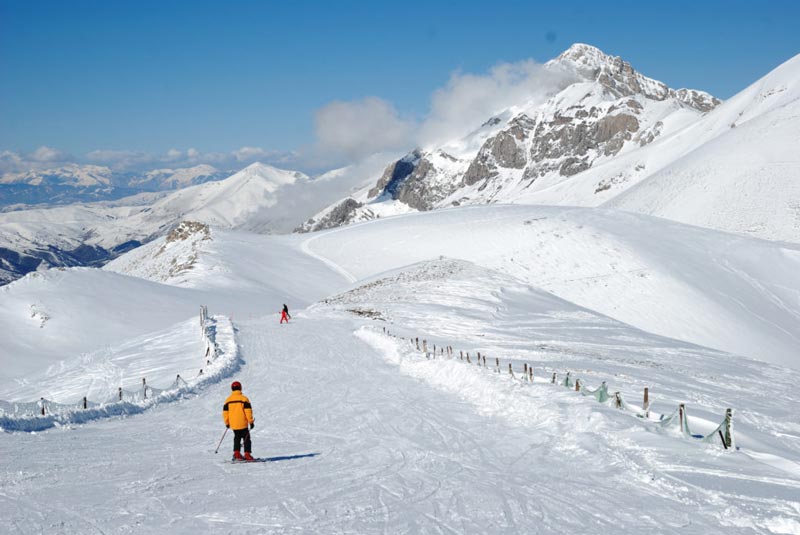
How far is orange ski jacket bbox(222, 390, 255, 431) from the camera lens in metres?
12.6

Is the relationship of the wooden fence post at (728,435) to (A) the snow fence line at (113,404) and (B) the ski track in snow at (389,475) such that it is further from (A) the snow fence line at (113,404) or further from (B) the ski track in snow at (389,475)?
(A) the snow fence line at (113,404)

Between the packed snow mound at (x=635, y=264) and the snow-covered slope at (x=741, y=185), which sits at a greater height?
the snow-covered slope at (x=741, y=185)

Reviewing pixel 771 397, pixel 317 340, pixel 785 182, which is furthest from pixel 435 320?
pixel 785 182

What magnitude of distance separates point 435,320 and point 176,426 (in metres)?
29.1

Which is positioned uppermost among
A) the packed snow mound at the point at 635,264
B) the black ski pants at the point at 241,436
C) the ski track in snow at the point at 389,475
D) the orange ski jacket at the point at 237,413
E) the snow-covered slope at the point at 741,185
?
the snow-covered slope at the point at 741,185

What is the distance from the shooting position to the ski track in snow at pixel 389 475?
30.6 feet

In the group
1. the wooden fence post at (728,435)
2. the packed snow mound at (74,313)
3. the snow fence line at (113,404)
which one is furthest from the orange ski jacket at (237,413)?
the packed snow mound at (74,313)

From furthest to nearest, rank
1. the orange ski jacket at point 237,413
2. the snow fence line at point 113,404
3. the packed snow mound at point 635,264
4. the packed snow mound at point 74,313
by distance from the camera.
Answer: the packed snow mound at point 635,264 < the packed snow mound at point 74,313 < the snow fence line at point 113,404 < the orange ski jacket at point 237,413

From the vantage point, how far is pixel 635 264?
6512cm

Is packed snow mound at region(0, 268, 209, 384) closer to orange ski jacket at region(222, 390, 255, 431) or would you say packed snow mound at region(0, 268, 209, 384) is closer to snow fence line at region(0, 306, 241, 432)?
snow fence line at region(0, 306, 241, 432)

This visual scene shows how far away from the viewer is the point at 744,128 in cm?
14075

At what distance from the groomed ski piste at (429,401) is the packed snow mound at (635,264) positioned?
333 mm

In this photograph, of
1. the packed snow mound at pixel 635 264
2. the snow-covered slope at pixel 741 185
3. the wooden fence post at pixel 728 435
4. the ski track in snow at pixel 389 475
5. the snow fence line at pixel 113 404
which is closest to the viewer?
the ski track in snow at pixel 389 475

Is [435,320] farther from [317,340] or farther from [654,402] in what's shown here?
[654,402]
